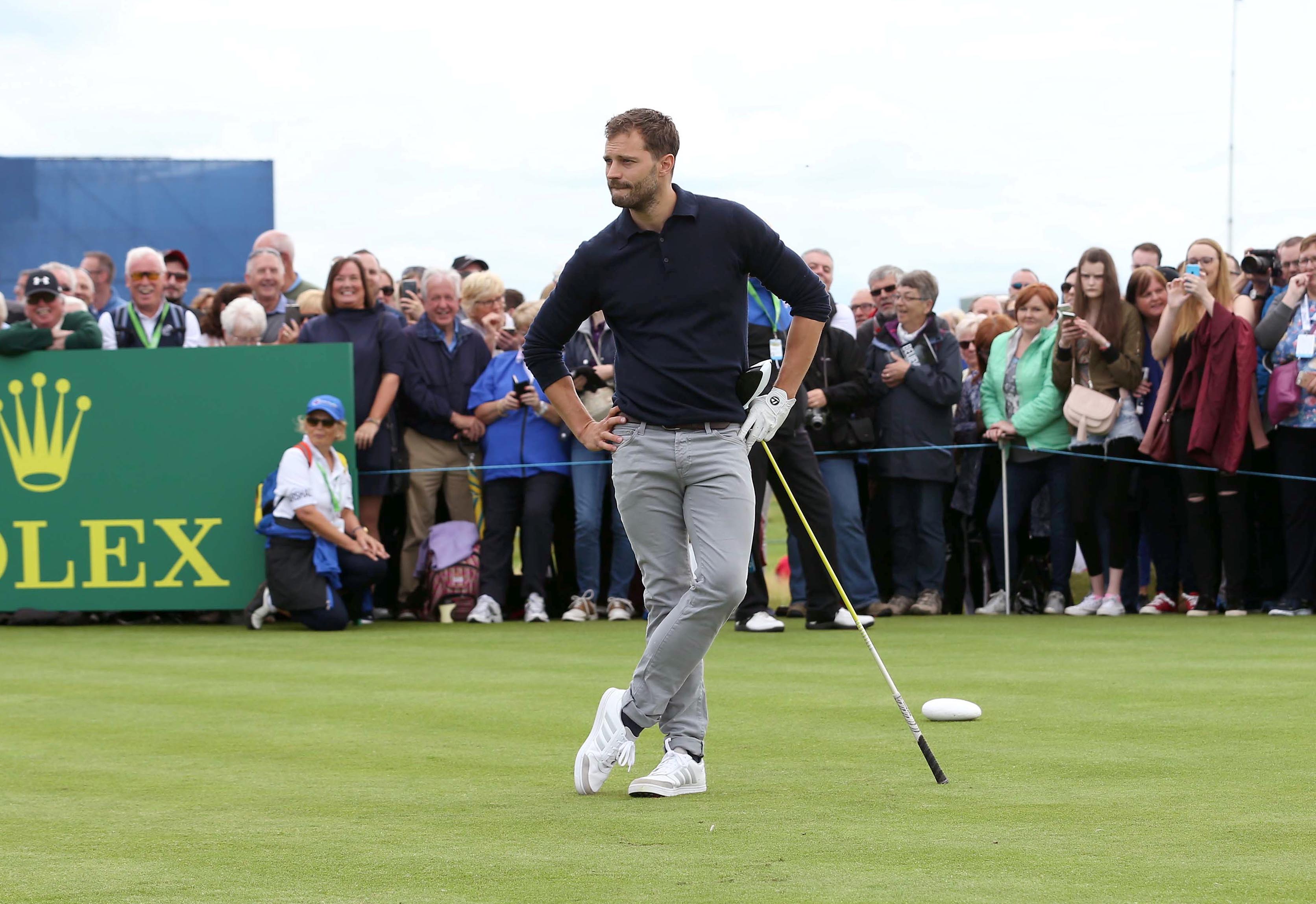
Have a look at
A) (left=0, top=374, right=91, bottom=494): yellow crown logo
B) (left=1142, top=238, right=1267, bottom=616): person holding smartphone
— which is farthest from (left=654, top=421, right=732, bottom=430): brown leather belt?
(left=0, top=374, right=91, bottom=494): yellow crown logo

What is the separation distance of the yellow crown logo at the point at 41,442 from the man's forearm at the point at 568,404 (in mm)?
8059

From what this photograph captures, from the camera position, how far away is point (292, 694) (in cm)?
880

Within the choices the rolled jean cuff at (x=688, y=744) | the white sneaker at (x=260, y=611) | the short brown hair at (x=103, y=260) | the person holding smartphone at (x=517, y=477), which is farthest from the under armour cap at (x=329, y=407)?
the rolled jean cuff at (x=688, y=744)

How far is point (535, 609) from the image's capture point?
13117 mm

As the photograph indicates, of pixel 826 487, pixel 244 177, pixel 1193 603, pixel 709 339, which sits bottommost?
pixel 1193 603

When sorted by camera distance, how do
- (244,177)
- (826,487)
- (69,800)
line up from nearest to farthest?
(69,800) < (826,487) < (244,177)

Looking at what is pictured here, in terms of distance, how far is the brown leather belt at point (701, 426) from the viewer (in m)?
5.81

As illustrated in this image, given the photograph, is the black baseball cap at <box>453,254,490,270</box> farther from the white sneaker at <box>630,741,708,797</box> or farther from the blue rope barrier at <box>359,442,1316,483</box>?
the white sneaker at <box>630,741,708,797</box>

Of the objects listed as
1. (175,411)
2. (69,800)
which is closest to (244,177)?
(175,411)

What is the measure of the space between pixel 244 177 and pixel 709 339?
27.3 m

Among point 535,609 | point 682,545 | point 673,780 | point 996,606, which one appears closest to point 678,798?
point 673,780

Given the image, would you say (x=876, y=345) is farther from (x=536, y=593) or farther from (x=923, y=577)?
(x=536, y=593)

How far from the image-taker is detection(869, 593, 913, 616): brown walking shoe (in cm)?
1308

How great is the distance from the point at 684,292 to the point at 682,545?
2.73 ft
